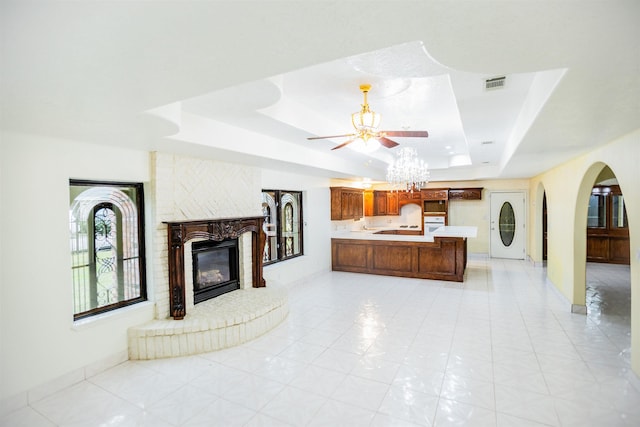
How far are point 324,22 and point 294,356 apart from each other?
10.8 feet

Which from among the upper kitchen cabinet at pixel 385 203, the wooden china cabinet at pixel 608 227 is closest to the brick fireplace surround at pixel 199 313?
the upper kitchen cabinet at pixel 385 203

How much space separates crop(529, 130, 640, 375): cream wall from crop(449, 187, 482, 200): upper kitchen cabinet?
1867 mm

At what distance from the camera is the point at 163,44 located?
1.37m

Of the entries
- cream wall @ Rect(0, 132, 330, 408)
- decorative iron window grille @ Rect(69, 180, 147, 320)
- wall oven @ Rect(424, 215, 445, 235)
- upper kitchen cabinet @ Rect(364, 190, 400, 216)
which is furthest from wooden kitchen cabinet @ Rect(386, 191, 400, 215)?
decorative iron window grille @ Rect(69, 180, 147, 320)

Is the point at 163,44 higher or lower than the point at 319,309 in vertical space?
higher

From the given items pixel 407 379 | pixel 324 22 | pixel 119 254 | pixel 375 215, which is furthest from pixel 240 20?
pixel 375 215

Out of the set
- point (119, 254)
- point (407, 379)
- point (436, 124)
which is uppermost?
point (436, 124)

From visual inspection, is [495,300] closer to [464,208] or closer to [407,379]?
[407,379]

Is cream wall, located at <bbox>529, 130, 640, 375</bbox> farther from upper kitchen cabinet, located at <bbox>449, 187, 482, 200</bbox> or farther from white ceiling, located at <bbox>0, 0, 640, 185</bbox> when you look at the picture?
upper kitchen cabinet, located at <bbox>449, 187, 482, 200</bbox>

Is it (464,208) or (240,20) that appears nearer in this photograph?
(240,20)

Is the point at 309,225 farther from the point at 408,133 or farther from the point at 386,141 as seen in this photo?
the point at 408,133

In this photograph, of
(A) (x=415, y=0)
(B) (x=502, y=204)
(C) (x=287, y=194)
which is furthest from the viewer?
(B) (x=502, y=204)

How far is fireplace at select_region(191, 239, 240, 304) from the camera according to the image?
4543 millimetres

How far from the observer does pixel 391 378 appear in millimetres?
3100
